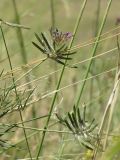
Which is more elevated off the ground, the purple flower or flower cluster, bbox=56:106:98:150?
the purple flower

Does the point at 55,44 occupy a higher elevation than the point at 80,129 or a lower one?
higher

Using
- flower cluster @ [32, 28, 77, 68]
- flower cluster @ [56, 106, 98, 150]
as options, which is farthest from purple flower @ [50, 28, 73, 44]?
→ flower cluster @ [56, 106, 98, 150]

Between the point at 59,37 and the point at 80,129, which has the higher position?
the point at 59,37

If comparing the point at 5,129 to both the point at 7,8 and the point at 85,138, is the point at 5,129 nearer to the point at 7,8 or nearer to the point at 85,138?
the point at 85,138

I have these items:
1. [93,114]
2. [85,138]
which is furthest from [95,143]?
[93,114]

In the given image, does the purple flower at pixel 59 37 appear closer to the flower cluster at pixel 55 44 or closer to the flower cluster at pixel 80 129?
the flower cluster at pixel 55 44

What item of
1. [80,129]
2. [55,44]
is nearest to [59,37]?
[55,44]

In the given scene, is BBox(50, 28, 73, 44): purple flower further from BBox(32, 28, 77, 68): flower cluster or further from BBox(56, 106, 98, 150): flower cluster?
BBox(56, 106, 98, 150): flower cluster

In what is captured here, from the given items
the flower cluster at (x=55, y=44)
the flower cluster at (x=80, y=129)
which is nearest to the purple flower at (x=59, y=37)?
the flower cluster at (x=55, y=44)

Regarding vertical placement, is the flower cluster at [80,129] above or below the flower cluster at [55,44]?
below

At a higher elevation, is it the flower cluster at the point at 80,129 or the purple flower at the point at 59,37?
the purple flower at the point at 59,37

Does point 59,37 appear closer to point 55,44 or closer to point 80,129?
point 55,44
